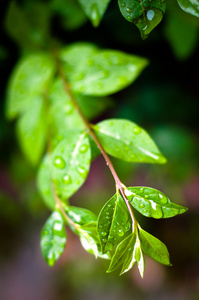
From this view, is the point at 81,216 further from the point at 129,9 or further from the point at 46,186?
the point at 129,9

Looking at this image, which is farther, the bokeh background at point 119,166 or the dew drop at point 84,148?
the bokeh background at point 119,166

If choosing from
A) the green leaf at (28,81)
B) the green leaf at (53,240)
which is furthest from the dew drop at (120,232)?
the green leaf at (28,81)

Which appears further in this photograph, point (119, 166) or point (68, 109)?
point (119, 166)

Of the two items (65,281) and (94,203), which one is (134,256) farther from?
(65,281)

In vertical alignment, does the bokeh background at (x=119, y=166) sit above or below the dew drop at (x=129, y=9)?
below

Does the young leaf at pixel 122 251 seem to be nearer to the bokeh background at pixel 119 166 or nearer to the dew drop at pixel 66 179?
the dew drop at pixel 66 179

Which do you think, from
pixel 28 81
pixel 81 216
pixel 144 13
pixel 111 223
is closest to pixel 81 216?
pixel 81 216

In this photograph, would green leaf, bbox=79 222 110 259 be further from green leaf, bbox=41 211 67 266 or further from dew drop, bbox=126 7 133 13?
dew drop, bbox=126 7 133 13
